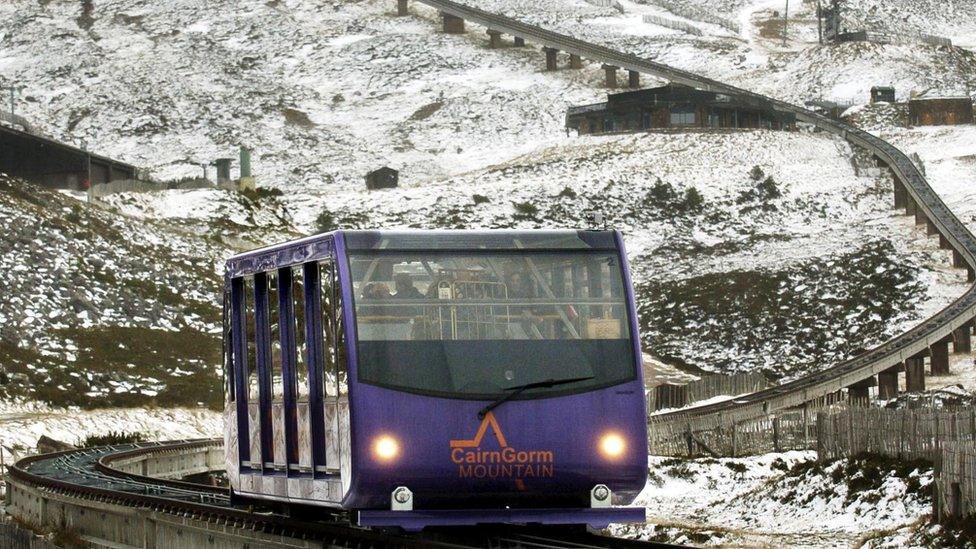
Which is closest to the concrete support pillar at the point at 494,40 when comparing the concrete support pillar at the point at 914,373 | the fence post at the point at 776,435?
the concrete support pillar at the point at 914,373

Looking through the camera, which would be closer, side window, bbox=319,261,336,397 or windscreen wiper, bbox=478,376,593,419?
windscreen wiper, bbox=478,376,593,419

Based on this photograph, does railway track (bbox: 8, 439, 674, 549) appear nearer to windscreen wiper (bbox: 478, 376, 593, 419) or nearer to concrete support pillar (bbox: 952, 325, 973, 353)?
windscreen wiper (bbox: 478, 376, 593, 419)

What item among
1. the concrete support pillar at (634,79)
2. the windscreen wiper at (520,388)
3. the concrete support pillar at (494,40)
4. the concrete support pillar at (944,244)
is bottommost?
the windscreen wiper at (520,388)

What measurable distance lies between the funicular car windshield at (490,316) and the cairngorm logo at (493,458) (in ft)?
1.34

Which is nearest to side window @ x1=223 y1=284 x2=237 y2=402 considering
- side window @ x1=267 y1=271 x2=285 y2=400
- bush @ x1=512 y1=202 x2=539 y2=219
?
side window @ x1=267 y1=271 x2=285 y2=400

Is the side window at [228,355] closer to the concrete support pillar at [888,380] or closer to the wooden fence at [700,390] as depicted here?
the wooden fence at [700,390]

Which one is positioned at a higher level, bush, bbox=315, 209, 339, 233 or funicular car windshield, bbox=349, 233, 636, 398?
bush, bbox=315, 209, 339, 233

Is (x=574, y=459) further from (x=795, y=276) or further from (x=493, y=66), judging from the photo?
(x=493, y=66)

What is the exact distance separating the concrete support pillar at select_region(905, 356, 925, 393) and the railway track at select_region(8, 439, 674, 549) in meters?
33.4

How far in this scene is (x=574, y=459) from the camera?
17.8m

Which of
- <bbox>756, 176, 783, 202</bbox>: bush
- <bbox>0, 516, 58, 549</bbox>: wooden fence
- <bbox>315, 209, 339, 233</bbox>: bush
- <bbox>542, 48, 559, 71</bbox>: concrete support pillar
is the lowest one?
<bbox>0, 516, 58, 549</bbox>: wooden fence

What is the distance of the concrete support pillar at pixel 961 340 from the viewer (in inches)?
2859

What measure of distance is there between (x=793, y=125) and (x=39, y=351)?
8127 centimetres

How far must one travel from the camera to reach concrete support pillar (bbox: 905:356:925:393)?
212ft
